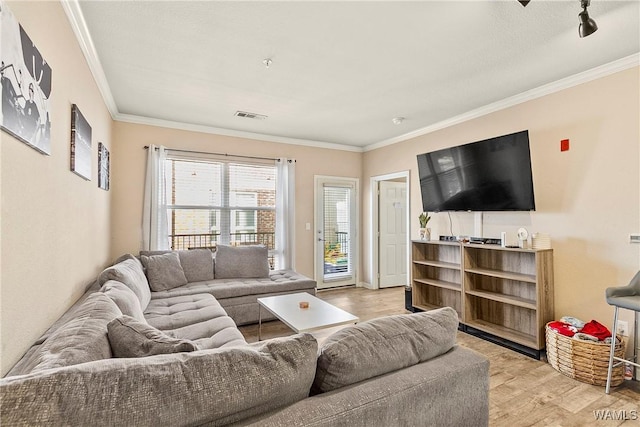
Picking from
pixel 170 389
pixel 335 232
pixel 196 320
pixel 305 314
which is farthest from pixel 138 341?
pixel 335 232

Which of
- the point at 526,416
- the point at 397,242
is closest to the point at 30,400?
the point at 526,416

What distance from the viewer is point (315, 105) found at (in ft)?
11.8

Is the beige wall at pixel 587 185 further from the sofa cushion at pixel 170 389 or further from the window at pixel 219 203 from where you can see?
the window at pixel 219 203

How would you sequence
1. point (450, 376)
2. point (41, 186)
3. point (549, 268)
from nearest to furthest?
point (450, 376)
point (41, 186)
point (549, 268)

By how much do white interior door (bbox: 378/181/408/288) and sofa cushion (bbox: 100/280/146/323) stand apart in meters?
4.26

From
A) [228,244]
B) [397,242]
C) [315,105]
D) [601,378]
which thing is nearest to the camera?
[601,378]

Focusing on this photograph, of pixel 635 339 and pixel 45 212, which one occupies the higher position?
pixel 45 212

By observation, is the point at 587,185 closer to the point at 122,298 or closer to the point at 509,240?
the point at 509,240

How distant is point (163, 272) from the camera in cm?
347

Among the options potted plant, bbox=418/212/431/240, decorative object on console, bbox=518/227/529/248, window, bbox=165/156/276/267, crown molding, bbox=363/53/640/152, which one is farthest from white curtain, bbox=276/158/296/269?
decorative object on console, bbox=518/227/529/248

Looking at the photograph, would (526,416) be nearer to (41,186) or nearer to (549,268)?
(549,268)

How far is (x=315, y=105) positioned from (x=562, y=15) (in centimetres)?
230

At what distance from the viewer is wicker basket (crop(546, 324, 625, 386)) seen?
2355 millimetres

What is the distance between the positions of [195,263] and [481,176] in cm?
356
